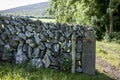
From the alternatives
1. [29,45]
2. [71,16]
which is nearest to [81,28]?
[29,45]

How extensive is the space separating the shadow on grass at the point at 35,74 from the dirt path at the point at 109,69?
0.85m

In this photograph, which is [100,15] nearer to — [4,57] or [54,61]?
[54,61]

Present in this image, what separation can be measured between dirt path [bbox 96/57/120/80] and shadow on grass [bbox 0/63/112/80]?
2.80 feet

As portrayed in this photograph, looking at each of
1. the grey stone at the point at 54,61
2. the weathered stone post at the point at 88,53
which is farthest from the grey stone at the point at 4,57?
the weathered stone post at the point at 88,53

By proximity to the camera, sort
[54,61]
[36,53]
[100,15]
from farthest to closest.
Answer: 1. [100,15]
2. [54,61]
3. [36,53]

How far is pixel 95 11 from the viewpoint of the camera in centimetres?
3412

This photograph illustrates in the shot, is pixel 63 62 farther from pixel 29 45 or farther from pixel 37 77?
pixel 37 77

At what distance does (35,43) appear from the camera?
11.7 metres

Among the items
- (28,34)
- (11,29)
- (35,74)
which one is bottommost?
(35,74)

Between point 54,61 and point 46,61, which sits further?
point 54,61

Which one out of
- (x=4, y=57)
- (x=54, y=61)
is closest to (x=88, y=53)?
(x=54, y=61)

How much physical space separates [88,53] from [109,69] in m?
2.41

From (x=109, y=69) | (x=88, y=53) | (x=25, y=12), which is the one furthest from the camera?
(x=25, y=12)

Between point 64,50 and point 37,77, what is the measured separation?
243 cm
